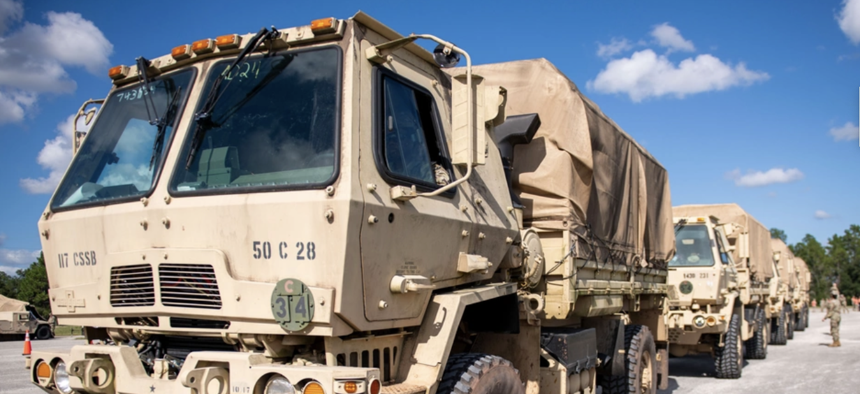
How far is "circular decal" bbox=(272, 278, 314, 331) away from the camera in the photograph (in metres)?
3.38

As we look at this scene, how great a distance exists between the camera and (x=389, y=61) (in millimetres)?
4160

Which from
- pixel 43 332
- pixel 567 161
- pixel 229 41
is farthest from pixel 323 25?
pixel 43 332

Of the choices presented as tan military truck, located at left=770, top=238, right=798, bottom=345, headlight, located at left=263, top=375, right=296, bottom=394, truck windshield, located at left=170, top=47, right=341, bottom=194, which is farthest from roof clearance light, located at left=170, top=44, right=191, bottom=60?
tan military truck, located at left=770, top=238, right=798, bottom=345

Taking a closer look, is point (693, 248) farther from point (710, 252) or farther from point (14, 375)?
point (14, 375)

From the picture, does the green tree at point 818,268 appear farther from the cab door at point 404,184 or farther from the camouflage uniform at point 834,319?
the cab door at point 404,184

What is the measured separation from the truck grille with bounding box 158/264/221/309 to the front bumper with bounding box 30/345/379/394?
27 centimetres

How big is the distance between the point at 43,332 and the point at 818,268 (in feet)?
297

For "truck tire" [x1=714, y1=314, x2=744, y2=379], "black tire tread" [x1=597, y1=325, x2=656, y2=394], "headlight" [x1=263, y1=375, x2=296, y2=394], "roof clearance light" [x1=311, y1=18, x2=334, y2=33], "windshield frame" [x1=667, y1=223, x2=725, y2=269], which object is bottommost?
"truck tire" [x1=714, y1=314, x2=744, y2=379]

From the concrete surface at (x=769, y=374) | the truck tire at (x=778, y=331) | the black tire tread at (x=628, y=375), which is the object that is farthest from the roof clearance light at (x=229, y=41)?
the truck tire at (x=778, y=331)

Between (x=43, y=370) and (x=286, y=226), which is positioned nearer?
(x=286, y=226)

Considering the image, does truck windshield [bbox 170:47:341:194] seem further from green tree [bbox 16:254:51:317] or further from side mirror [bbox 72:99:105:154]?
green tree [bbox 16:254:51:317]

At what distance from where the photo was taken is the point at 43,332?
21297 millimetres

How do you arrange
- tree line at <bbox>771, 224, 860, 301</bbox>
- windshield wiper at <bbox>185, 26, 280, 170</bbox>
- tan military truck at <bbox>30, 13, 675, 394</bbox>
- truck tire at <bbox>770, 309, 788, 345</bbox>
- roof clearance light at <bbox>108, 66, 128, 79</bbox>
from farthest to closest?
tree line at <bbox>771, 224, 860, 301</bbox> < truck tire at <bbox>770, 309, 788, 345</bbox> < roof clearance light at <bbox>108, 66, 128, 79</bbox> < windshield wiper at <bbox>185, 26, 280, 170</bbox> < tan military truck at <bbox>30, 13, 675, 394</bbox>

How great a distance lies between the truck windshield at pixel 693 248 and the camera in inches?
491
